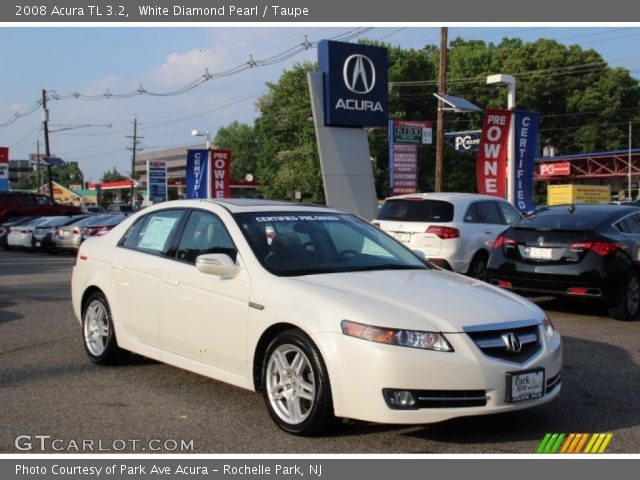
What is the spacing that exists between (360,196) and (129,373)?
12182 millimetres

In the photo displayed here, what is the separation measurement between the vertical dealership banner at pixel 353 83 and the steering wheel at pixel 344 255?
39.6 ft

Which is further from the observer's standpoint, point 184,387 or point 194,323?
point 184,387

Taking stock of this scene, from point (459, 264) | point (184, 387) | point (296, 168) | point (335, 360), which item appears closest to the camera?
point (335, 360)

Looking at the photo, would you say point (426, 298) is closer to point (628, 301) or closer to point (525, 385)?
point (525, 385)

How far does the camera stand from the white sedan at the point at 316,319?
184 inches

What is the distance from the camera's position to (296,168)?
60.9 m

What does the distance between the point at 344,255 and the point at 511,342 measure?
63.5 inches

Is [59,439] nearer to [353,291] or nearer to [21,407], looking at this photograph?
[21,407]

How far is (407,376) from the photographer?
4605mm

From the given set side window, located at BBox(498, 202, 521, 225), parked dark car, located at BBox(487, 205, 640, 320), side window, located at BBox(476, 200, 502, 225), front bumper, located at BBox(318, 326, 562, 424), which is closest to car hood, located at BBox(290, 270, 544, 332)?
front bumper, located at BBox(318, 326, 562, 424)

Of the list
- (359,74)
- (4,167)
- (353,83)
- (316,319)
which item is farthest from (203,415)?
→ (4,167)

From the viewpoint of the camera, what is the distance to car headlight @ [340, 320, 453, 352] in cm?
467
